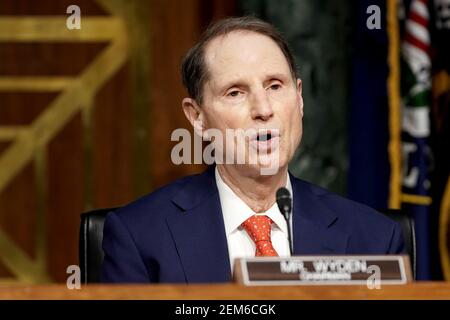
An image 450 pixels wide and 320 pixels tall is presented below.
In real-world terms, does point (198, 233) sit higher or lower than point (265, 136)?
lower

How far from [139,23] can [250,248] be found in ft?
6.52

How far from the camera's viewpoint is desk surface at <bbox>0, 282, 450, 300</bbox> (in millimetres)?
1420

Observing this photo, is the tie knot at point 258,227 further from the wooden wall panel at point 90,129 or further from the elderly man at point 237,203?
the wooden wall panel at point 90,129

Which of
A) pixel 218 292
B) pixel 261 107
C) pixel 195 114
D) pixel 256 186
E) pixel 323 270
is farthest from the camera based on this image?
pixel 195 114

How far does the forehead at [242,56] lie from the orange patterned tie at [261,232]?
34 cm

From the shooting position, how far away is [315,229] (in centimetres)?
227

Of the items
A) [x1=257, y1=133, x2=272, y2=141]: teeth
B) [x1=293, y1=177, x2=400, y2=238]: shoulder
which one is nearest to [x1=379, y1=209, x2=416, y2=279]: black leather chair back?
[x1=293, y1=177, x2=400, y2=238]: shoulder

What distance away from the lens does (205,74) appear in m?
2.34

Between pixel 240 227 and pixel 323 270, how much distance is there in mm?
762

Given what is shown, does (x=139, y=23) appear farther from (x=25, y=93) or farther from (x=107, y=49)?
(x=25, y=93)

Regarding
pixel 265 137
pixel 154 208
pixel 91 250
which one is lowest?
pixel 91 250

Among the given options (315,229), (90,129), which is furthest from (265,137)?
(90,129)

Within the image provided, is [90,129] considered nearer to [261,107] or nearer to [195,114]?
[195,114]
